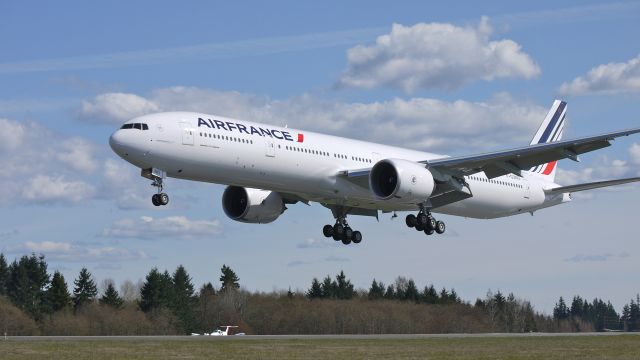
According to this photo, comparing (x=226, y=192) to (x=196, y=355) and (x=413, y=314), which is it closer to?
(x=196, y=355)

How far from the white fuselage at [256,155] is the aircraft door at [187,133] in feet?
0.15

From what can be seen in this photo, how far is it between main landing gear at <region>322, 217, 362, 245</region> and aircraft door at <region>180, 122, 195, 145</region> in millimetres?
15679

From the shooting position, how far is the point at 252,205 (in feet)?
184

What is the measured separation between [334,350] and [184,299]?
79.4 m

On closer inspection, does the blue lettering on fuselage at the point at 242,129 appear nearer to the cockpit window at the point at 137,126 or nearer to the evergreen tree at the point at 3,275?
the cockpit window at the point at 137,126

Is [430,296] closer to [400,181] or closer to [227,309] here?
[227,309]

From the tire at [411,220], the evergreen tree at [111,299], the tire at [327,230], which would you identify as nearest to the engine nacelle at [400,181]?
the tire at [411,220]

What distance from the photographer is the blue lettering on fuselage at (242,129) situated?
46250 millimetres

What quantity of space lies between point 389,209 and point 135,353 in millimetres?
18916

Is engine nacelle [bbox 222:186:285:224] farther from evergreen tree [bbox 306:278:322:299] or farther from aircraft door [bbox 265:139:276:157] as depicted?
evergreen tree [bbox 306:278:322:299]

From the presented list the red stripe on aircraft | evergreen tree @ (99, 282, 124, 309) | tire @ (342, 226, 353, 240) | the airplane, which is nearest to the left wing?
the airplane

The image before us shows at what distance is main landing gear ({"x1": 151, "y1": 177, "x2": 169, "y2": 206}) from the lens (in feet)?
147

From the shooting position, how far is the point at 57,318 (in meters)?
105

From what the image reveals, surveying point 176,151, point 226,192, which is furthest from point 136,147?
point 226,192
